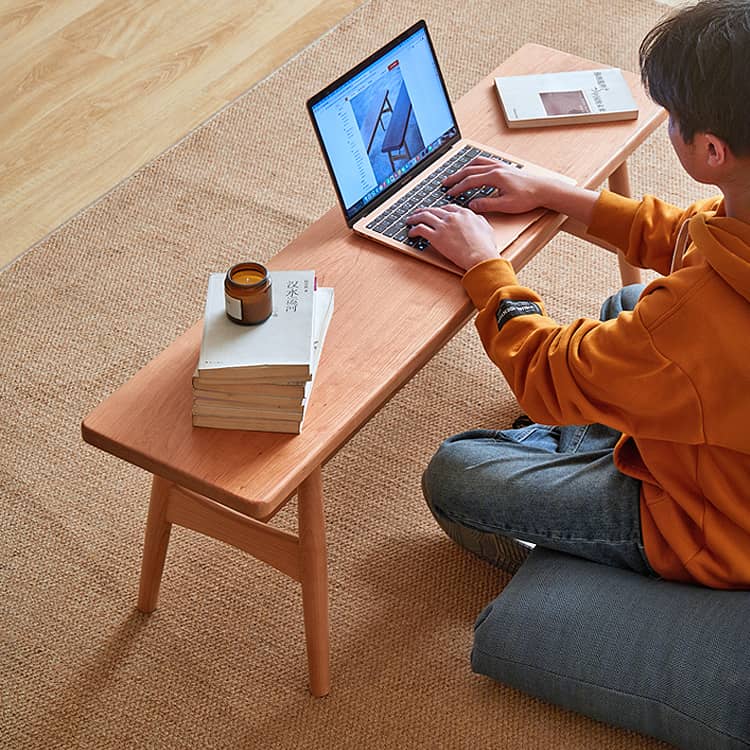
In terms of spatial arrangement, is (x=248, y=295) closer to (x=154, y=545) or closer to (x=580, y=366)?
(x=580, y=366)

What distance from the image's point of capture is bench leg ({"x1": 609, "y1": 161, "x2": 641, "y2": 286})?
2.02 metres

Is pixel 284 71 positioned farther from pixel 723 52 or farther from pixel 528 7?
pixel 723 52

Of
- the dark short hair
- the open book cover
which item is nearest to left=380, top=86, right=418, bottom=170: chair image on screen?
the open book cover

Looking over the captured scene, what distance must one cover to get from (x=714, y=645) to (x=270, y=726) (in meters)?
0.62

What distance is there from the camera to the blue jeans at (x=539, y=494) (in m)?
1.54

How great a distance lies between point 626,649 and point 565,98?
0.91m

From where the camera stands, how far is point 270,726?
160cm

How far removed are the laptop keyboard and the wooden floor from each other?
41.5 inches

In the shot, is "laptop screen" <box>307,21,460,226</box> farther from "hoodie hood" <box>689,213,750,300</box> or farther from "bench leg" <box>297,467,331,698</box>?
"hoodie hood" <box>689,213,750,300</box>

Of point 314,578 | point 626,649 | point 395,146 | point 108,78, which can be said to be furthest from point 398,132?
point 108,78

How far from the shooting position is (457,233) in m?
1.56

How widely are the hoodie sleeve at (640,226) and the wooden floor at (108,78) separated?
50.5 inches

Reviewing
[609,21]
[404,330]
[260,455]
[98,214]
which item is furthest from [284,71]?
[260,455]

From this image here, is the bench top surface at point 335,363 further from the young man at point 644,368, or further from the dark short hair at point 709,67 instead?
the dark short hair at point 709,67
